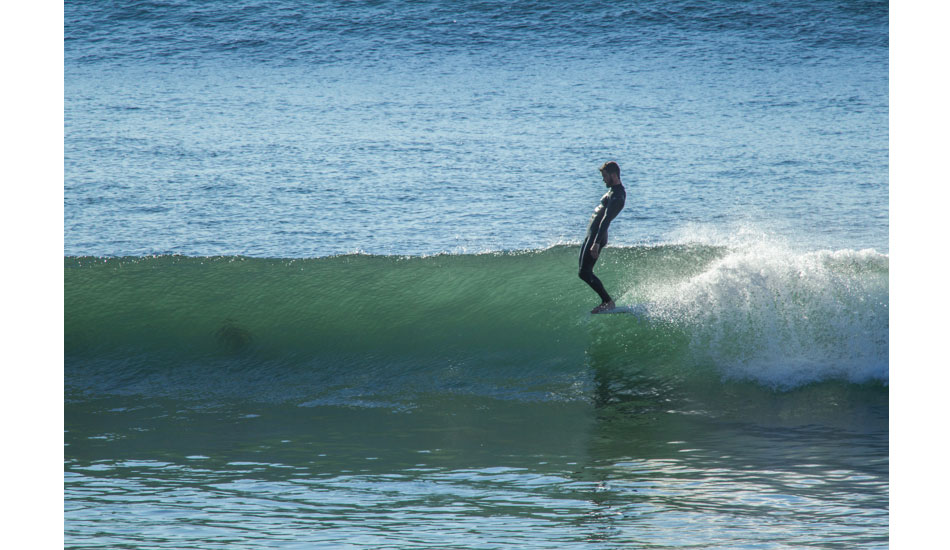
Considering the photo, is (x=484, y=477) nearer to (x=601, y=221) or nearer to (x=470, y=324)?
(x=601, y=221)

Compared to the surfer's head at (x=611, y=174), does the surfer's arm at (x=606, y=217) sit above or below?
below

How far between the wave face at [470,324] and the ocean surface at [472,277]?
0.04m

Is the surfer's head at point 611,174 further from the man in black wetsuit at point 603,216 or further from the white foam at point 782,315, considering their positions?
the white foam at point 782,315

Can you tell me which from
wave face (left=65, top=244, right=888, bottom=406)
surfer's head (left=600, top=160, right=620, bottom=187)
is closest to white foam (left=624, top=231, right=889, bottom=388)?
wave face (left=65, top=244, right=888, bottom=406)

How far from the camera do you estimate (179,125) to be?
16.9 m

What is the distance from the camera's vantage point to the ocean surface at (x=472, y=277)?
4.00m

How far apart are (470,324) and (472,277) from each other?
1.00m

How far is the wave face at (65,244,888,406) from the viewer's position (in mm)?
6426

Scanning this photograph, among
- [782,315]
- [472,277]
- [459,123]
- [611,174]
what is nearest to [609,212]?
[611,174]

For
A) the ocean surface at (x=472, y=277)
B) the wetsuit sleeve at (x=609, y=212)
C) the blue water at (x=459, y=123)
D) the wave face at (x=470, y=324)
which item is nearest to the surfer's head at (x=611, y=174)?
the wetsuit sleeve at (x=609, y=212)

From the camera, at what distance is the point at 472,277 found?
28.1 ft

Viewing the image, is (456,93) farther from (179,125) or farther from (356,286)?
(356,286)

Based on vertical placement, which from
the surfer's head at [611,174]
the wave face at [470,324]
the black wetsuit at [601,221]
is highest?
the surfer's head at [611,174]

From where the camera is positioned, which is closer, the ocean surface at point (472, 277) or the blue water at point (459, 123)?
the ocean surface at point (472, 277)
